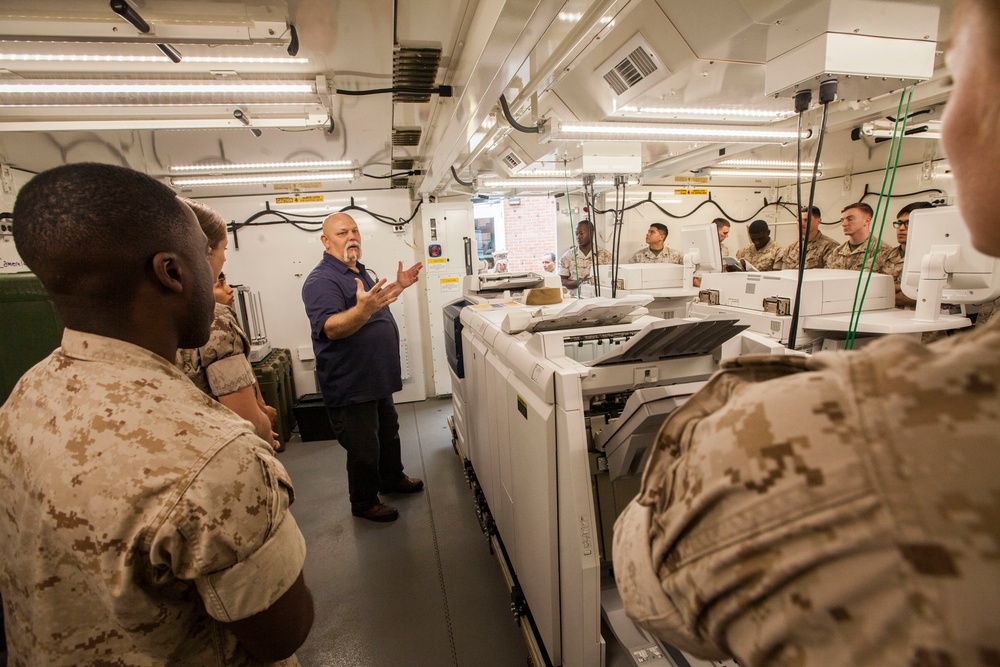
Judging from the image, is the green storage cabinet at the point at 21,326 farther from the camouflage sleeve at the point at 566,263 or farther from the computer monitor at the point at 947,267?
the camouflage sleeve at the point at 566,263

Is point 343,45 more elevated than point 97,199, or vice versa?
point 343,45

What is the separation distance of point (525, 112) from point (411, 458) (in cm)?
313

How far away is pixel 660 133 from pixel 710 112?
349 millimetres

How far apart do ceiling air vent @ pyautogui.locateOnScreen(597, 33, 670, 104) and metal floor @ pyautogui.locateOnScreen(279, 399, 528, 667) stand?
9.42 ft

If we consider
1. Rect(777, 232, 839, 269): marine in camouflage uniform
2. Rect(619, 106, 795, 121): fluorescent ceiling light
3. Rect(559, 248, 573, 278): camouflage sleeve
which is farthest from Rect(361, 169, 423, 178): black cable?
Rect(777, 232, 839, 269): marine in camouflage uniform

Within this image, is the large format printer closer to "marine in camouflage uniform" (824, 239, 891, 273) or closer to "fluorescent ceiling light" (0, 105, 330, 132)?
"fluorescent ceiling light" (0, 105, 330, 132)

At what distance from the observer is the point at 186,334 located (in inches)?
34.6

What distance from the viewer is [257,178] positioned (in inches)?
172

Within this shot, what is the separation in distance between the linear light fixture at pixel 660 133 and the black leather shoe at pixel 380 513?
2.75m

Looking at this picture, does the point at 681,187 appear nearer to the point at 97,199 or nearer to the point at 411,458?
the point at 411,458

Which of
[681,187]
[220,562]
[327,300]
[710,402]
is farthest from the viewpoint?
[681,187]

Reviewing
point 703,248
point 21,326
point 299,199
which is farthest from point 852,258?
point 21,326

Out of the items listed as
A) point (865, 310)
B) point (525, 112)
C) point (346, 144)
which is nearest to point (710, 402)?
point (525, 112)

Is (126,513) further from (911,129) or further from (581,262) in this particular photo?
(581,262)
